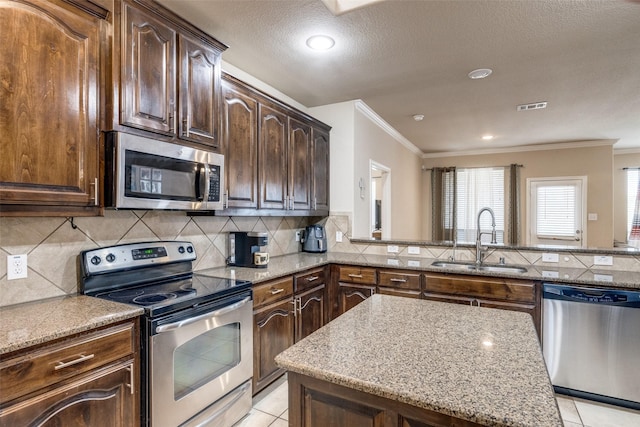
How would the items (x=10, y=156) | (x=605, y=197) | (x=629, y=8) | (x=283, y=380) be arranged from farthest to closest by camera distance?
(x=605, y=197)
(x=283, y=380)
(x=629, y=8)
(x=10, y=156)

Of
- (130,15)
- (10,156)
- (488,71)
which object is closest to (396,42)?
(488,71)

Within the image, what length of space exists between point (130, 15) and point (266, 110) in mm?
1251

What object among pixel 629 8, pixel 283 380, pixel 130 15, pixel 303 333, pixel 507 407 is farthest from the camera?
pixel 303 333

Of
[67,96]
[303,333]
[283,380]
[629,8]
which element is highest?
[629,8]

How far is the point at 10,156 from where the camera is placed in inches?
53.2

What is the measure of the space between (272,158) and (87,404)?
2.11m

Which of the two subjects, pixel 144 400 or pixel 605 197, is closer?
pixel 144 400

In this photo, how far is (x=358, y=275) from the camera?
311cm

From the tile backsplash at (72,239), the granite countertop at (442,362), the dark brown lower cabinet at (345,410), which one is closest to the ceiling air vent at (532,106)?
the granite countertop at (442,362)

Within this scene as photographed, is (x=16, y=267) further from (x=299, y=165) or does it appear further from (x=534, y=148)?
(x=534, y=148)

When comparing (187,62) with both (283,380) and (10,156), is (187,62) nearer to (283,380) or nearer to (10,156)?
(10,156)

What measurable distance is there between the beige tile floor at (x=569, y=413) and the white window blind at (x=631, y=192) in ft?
18.8

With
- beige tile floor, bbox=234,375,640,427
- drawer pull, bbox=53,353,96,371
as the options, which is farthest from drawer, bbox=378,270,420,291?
drawer pull, bbox=53,353,96,371

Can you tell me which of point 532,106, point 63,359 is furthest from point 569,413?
point 532,106
